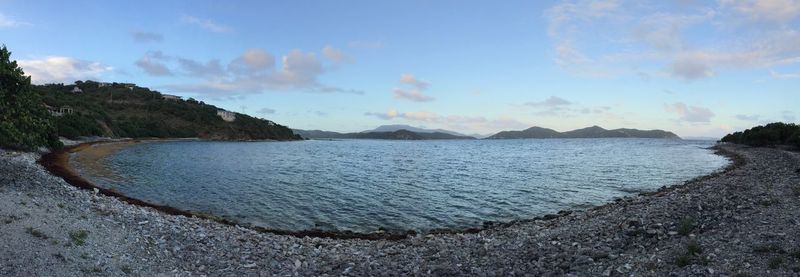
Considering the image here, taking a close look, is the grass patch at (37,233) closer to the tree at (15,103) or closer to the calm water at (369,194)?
the calm water at (369,194)

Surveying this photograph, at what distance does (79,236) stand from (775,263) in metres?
23.3

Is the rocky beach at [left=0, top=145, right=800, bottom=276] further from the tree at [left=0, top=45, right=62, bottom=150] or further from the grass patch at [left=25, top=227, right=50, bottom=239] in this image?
the tree at [left=0, top=45, right=62, bottom=150]

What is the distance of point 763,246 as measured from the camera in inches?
503

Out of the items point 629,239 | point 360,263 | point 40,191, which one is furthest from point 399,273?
point 40,191

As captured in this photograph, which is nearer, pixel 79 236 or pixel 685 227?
pixel 79 236

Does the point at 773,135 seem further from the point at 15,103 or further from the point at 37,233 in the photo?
the point at 15,103

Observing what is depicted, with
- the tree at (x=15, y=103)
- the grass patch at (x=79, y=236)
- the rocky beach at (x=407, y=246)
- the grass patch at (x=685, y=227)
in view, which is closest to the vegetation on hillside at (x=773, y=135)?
the rocky beach at (x=407, y=246)

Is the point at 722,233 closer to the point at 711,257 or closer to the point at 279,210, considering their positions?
the point at 711,257

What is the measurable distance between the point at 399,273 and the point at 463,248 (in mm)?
4655

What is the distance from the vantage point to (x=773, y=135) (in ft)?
323

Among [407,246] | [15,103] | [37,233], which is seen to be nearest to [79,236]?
[37,233]

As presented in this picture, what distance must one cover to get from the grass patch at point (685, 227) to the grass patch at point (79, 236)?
23068 mm

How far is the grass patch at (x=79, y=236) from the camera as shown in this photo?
15755mm

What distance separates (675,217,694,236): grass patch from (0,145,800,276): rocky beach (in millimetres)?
49
